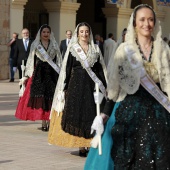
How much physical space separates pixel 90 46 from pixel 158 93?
3.57 metres

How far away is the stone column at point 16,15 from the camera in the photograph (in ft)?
76.3

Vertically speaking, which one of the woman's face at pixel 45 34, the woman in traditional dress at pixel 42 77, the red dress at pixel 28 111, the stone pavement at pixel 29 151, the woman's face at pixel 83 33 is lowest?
the stone pavement at pixel 29 151

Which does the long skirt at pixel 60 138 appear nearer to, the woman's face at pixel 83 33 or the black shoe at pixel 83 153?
the black shoe at pixel 83 153

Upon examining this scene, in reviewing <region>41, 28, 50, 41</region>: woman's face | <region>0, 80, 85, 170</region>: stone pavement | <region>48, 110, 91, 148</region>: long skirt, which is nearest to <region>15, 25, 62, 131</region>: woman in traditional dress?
<region>41, 28, 50, 41</region>: woman's face

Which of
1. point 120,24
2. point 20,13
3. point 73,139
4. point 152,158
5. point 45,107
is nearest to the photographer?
point 152,158

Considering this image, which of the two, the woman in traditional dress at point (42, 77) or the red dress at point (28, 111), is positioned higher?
the woman in traditional dress at point (42, 77)

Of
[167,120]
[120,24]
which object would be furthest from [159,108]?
[120,24]

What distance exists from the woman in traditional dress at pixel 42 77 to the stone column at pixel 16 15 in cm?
1224

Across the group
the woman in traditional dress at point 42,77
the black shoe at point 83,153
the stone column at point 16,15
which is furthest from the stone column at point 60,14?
the black shoe at point 83,153

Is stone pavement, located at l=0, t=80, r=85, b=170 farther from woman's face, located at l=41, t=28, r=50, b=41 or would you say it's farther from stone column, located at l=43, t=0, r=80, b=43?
stone column, located at l=43, t=0, r=80, b=43

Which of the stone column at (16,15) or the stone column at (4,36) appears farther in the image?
the stone column at (16,15)

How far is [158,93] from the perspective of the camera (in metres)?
5.36

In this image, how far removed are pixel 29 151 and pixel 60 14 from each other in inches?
646

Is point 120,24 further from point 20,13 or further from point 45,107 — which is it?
point 45,107
